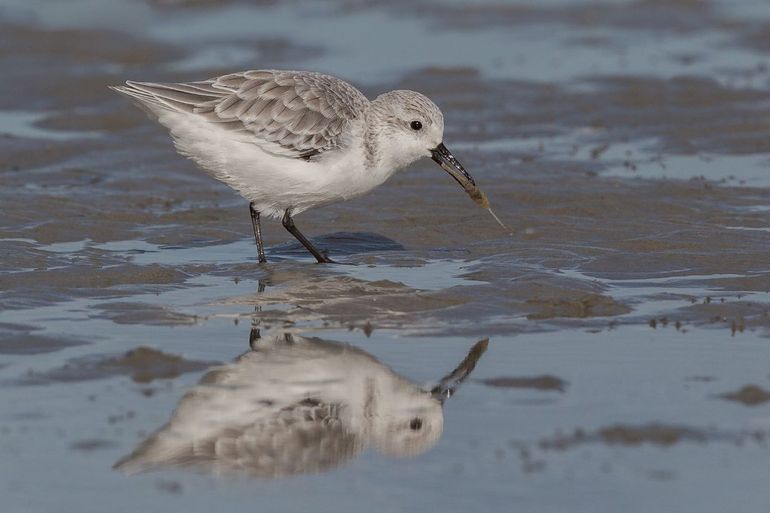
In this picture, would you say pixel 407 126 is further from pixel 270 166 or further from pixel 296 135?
pixel 270 166

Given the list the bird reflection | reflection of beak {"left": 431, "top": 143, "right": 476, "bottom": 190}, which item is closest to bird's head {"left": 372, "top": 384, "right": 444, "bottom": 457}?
the bird reflection

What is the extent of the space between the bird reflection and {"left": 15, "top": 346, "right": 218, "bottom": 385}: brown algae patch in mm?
240

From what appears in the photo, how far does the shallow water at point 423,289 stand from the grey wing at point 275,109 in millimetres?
1102

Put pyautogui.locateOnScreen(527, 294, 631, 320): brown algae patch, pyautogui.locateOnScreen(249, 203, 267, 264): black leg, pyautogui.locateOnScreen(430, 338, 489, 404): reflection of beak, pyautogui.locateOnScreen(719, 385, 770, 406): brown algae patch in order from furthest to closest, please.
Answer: pyautogui.locateOnScreen(249, 203, 267, 264): black leg → pyautogui.locateOnScreen(527, 294, 631, 320): brown algae patch → pyautogui.locateOnScreen(430, 338, 489, 404): reflection of beak → pyautogui.locateOnScreen(719, 385, 770, 406): brown algae patch

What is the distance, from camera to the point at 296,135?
11.3 metres

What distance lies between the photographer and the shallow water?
23.1ft

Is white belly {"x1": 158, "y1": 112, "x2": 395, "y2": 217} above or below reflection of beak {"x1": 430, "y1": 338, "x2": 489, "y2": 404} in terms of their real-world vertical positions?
above

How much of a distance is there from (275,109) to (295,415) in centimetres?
418

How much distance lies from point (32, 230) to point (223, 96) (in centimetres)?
245

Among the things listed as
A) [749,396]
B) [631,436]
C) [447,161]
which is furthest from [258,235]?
[631,436]

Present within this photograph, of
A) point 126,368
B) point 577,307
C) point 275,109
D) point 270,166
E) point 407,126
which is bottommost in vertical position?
point 126,368

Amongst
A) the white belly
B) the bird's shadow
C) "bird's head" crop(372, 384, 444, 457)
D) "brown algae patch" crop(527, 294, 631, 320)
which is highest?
the white belly

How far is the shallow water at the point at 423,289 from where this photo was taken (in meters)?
7.04

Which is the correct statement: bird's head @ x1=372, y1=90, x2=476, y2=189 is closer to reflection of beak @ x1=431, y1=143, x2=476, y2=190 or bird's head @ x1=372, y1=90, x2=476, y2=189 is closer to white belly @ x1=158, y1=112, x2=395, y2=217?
reflection of beak @ x1=431, y1=143, x2=476, y2=190
